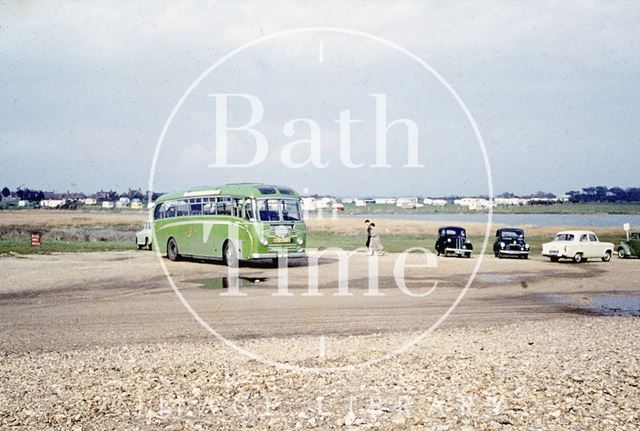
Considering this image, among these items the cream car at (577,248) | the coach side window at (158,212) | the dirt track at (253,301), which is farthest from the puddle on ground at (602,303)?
the coach side window at (158,212)

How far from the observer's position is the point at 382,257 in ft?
116

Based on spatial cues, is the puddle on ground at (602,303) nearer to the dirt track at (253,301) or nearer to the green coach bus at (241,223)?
the dirt track at (253,301)

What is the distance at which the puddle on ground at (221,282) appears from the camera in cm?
2206

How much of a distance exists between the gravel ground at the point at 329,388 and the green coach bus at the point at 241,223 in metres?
15.2

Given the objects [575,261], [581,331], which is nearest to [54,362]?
[581,331]

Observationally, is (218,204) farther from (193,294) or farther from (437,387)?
(437,387)

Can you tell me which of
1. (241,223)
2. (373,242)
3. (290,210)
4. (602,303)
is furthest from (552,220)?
(602,303)

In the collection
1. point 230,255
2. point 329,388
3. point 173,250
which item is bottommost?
point 329,388

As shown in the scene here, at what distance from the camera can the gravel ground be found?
811cm

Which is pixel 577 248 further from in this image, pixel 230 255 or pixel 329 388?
pixel 329 388

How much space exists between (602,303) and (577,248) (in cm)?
1571

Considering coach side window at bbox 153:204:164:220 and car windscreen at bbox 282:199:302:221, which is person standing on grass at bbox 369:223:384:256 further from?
coach side window at bbox 153:204:164:220

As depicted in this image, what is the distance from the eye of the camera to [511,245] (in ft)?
117

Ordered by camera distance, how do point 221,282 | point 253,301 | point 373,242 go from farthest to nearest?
point 373,242, point 221,282, point 253,301
